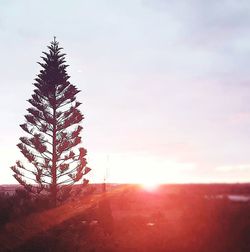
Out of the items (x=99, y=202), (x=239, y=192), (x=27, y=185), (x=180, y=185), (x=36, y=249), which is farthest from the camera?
(x=27, y=185)

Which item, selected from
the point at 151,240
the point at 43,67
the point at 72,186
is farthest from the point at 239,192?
the point at 43,67

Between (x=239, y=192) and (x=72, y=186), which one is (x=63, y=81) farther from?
(x=239, y=192)

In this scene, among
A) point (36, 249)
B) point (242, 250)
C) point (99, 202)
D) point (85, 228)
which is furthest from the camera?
point (99, 202)

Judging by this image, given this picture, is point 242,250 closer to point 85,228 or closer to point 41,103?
point 85,228

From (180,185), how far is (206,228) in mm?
8389

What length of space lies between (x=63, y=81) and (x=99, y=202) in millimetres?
10545

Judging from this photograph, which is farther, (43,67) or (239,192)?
(43,67)

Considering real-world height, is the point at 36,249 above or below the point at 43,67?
below

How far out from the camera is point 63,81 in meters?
32.3

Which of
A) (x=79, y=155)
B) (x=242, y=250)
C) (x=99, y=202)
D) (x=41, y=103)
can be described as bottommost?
(x=242, y=250)

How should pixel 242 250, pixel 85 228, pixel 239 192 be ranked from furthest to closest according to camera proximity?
1. pixel 85 228
2. pixel 242 250
3. pixel 239 192

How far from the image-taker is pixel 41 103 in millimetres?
31906

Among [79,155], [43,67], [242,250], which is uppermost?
[43,67]

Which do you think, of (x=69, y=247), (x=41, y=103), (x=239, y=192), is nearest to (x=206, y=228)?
(x=69, y=247)
